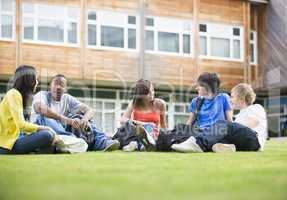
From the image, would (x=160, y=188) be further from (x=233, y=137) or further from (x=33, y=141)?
(x=233, y=137)

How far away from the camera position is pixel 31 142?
14.6ft

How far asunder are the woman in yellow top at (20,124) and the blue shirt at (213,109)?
1409 mm

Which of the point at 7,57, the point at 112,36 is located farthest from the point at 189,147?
the point at 112,36

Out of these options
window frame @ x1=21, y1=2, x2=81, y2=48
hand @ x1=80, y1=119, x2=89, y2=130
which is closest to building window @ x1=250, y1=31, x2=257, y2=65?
window frame @ x1=21, y1=2, x2=81, y2=48

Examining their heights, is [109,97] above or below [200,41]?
below

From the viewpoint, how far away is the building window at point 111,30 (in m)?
14.9

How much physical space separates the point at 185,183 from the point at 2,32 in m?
Answer: 12.4

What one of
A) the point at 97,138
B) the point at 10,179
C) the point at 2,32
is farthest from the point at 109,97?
the point at 10,179

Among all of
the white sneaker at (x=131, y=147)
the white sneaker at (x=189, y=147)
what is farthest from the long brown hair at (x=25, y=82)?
the white sneaker at (x=189, y=147)

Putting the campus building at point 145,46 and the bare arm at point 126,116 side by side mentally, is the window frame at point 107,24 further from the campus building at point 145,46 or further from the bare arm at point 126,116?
the bare arm at point 126,116

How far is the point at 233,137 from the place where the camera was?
16.5ft

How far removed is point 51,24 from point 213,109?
9.69 metres

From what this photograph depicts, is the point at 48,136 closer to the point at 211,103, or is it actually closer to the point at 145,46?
the point at 211,103

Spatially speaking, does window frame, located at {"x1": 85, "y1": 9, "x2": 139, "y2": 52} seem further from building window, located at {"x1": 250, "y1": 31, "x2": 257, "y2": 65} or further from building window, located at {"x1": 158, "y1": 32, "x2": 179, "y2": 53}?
building window, located at {"x1": 250, "y1": 31, "x2": 257, "y2": 65}
